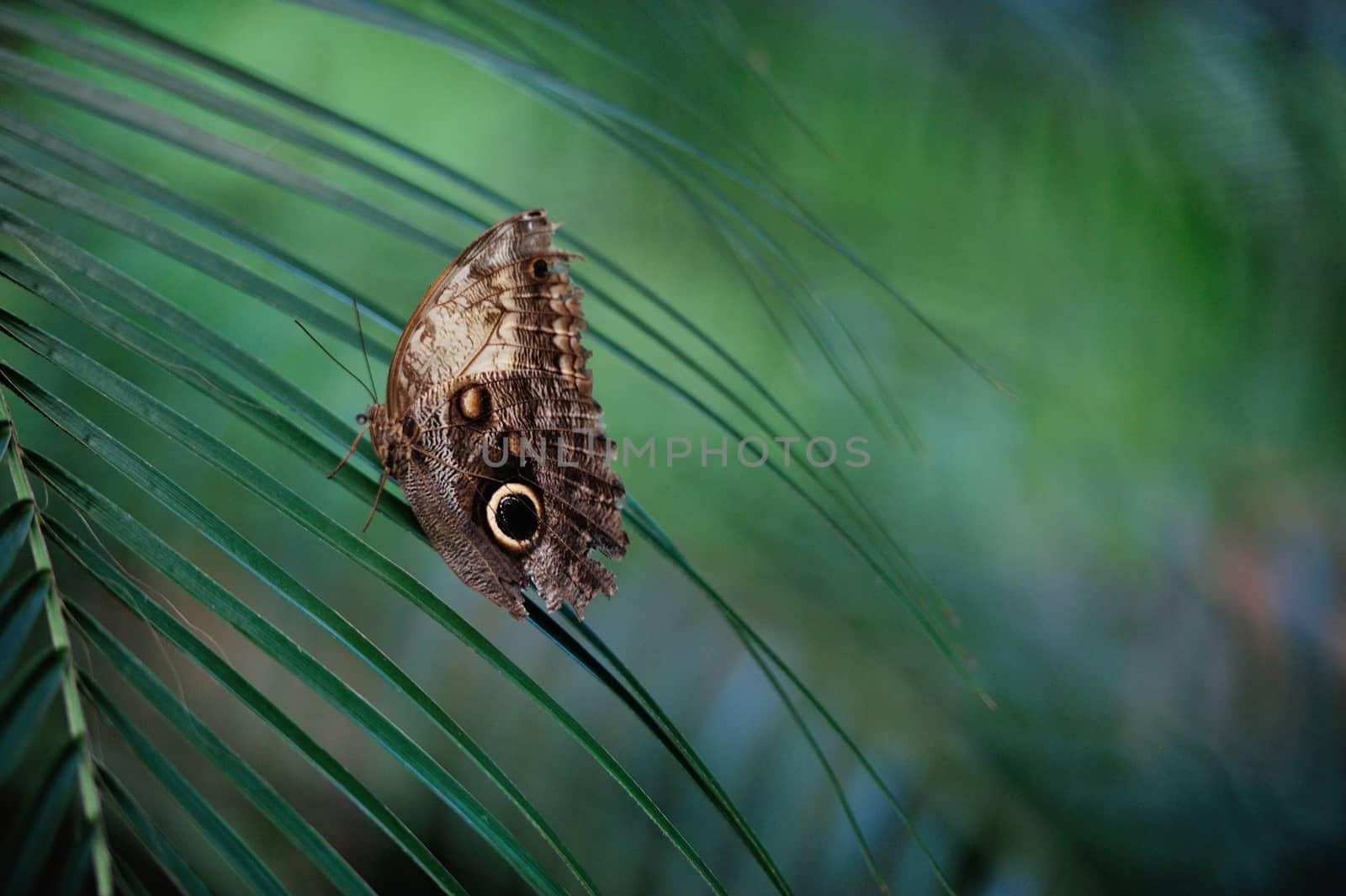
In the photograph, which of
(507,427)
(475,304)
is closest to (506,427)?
(507,427)

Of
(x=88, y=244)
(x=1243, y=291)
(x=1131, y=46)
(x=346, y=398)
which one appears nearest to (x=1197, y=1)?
(x=1131, y=46)

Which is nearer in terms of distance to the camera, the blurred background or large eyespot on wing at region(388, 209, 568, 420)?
large eyespot on wing at region(388, 209, 568, 420)

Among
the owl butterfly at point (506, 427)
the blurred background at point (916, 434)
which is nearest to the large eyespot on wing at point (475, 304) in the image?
the owl butterfly at point (506, 427)

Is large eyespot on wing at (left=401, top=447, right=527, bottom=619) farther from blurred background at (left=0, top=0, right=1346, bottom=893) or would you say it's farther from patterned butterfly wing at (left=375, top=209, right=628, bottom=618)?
blurred background at (left=0, top=0, right=1346, bottom=893)

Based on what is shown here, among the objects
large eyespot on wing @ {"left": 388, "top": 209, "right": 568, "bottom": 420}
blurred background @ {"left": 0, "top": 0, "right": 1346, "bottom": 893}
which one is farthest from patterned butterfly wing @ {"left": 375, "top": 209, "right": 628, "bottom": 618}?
blurred background @ {"left": 0, "top": 0, "right": 1346, "bottom": 893}

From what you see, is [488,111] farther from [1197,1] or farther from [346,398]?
[1197,1]

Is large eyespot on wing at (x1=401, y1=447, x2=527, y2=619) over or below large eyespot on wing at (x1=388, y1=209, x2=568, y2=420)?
below

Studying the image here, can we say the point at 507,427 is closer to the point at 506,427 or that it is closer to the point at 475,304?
the point at 506,427
